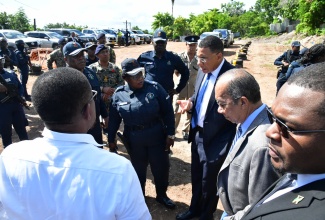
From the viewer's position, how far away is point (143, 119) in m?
3.21

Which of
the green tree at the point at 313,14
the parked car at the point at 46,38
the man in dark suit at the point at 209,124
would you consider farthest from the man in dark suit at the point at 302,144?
the green tree at the point at 313,14

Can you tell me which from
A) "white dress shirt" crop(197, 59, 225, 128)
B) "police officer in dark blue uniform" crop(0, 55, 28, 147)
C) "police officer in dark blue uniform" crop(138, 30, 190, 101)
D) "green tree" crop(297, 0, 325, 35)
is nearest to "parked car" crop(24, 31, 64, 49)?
"police officer in dark blue uniform" crop(0, 55, 28, 147)

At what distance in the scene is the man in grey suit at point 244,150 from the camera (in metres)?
1.64

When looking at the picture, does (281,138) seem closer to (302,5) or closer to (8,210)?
(8,210)

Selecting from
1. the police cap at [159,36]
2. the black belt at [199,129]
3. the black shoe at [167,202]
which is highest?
the police cap at [159,36]

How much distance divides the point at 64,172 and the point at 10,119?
4002mm

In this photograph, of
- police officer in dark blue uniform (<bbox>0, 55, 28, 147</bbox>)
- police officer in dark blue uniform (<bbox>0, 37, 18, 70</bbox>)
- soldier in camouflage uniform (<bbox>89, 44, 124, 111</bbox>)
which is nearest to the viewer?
police officer in dark blue uniform (<bbox>0, 55, 28, 147</bbox>)

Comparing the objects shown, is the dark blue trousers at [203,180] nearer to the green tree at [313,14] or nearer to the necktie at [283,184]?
the necktie at [283,184]

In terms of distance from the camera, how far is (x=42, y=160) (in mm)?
1218

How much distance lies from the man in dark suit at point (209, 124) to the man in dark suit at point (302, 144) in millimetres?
1675

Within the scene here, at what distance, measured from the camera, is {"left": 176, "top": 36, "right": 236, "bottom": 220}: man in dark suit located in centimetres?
286

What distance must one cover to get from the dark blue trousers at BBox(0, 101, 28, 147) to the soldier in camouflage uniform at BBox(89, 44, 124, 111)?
1.39 m

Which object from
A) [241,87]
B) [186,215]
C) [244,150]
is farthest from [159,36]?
[244,150]

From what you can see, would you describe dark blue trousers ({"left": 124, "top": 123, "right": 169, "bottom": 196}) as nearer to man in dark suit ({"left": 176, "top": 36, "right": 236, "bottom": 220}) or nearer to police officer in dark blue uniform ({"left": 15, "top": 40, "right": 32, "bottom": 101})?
man in dark suit ({"left": 176, "top": 36, "right": 236, "bottom": 220})
